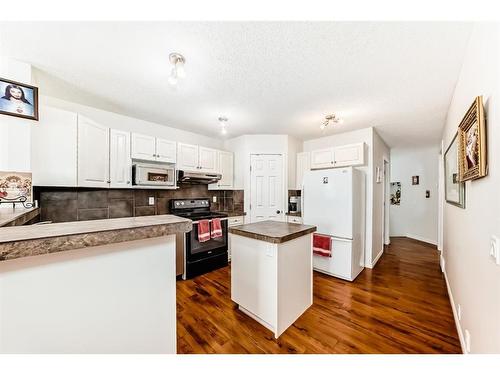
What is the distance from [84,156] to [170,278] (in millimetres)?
1923

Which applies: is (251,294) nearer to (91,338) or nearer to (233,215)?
(91,338)

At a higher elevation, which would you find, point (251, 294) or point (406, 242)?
point (251, 294)

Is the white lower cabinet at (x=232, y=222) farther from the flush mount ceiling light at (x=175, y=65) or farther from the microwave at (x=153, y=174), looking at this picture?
the flush mount ceiling light at (x=175, y=65)

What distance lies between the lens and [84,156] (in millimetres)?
2129

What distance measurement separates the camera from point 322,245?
2.94 metres

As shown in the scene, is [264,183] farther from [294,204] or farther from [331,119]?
[331,119]

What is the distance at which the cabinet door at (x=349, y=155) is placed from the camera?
10.3 feet

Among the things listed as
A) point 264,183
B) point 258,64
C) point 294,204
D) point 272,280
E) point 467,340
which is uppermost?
point 258,64

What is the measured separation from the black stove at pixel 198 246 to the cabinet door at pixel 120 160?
869 mm

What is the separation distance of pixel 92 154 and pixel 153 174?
2.34ft

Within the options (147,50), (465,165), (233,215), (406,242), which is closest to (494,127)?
(465,165)

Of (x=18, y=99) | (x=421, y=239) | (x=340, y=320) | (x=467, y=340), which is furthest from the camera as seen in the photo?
(x=421, y=239)

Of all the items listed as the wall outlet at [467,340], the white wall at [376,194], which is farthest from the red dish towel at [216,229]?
the wall outlet at [467,340]

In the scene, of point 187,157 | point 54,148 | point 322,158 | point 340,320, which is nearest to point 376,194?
point 322,158
